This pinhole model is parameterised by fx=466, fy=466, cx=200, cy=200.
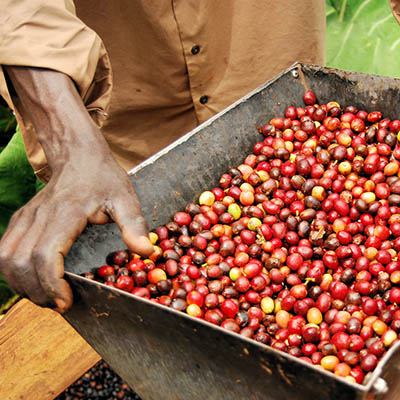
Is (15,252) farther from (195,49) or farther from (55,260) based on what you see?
(195,49)

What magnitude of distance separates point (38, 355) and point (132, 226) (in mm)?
1249

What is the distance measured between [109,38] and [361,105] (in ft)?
4.31

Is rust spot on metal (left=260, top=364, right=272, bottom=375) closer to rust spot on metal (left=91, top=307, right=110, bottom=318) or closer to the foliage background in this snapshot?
rust spot on metal (left=91, top=307, right=110, bottom=318)

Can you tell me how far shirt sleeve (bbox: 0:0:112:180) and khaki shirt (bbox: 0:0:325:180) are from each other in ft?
1.26

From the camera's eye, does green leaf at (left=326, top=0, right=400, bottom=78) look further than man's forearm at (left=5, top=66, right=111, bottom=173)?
Yes

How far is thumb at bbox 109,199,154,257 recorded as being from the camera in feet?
4.49

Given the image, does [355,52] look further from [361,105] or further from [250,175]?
[250,175]

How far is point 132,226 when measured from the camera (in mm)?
1389

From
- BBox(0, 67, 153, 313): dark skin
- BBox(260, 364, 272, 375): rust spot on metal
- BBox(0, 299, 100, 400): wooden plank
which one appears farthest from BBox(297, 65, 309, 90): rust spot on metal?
BBox(0, 299, 100, 400): wooden plank

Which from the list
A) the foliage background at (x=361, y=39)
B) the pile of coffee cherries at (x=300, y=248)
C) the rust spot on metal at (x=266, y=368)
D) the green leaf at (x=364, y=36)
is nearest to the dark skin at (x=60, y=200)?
the pile of coffee cherries at (x=300, y=248)

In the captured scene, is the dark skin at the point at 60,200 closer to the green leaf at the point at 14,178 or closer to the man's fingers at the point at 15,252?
the man's fingers at the point at 15,252

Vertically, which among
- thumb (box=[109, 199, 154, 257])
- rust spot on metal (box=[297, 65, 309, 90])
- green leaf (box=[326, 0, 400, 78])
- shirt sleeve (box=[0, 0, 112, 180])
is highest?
shirt sleeve (box=[0, 0, 112, 180])

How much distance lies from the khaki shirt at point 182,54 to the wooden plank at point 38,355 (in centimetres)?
79

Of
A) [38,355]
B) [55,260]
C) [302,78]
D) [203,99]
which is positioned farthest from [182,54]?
[38,355]
